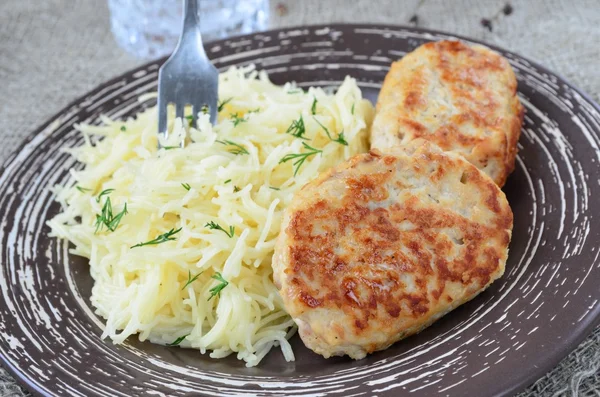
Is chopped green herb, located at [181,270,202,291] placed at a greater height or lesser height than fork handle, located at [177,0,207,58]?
lesser

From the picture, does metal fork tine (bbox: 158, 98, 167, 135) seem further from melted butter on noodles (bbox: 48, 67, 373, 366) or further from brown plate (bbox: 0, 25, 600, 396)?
brown plate (bbox: 0, 25, 600, 396)

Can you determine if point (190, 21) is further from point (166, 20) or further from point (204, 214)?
point (166, 20)

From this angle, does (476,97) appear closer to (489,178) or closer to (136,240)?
(489,178)

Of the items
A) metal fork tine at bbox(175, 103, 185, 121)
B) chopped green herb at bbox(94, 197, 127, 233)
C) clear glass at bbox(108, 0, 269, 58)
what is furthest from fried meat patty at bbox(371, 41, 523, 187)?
clear glass at bbox(108, 0, 269, 58)

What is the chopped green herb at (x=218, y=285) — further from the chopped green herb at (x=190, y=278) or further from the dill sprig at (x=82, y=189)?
the dill sprig at (x=82, y=189)

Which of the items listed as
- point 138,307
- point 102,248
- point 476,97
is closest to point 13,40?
point 102,248
